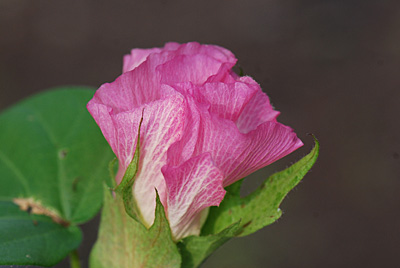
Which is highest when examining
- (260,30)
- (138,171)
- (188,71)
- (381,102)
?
(188,71)

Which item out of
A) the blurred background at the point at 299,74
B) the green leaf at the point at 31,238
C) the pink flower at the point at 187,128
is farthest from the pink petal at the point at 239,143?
the blurred background at the point at 299,74

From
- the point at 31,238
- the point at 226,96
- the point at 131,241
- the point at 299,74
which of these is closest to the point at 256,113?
the point at 226,96

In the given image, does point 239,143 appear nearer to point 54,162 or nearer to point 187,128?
point 187,128

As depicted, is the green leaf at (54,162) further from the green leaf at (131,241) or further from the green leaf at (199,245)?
the green leaf at (199,245)

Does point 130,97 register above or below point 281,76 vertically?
above

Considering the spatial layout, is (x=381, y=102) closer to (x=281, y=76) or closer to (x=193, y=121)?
(x=281, y=76)

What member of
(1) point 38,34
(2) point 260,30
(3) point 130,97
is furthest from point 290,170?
(1) point 38,34
